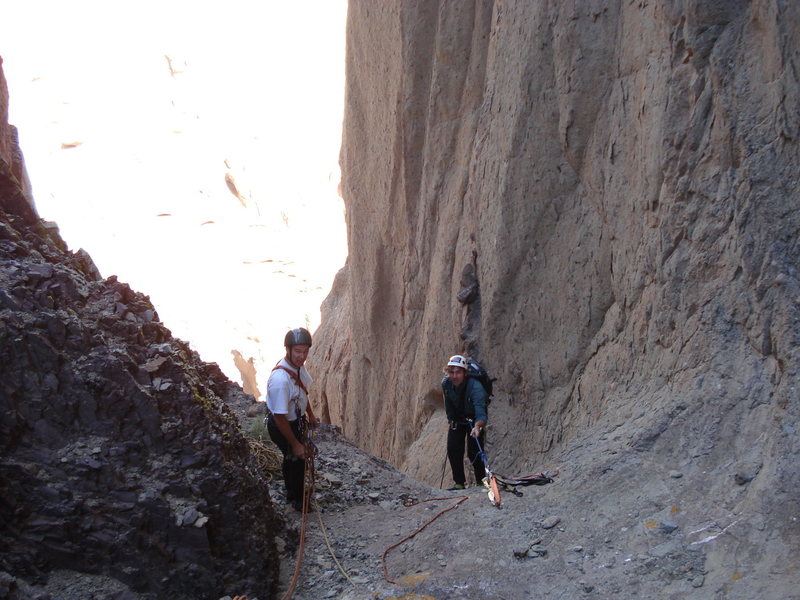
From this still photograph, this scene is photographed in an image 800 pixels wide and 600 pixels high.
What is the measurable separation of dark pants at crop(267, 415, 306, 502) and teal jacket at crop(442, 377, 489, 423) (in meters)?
1.77

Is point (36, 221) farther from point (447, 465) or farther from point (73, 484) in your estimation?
point (447, 465)

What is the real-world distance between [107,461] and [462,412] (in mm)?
3731

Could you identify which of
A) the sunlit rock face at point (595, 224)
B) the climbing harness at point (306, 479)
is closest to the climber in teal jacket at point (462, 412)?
the sunlit rock face at point (595, 224)

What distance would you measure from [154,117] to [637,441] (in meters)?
38.5

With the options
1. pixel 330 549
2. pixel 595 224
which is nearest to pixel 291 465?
pixel 330 549

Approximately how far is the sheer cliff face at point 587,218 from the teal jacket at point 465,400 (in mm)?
976

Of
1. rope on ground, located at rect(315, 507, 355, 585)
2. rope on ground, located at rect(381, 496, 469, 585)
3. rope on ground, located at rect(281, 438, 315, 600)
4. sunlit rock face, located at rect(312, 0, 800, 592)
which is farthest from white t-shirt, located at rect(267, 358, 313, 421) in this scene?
sunlit rock face, located at rect(312, 0, 800, 592)

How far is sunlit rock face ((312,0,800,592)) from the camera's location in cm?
507

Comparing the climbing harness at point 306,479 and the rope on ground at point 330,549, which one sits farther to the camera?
the climbing harness at point 306,479

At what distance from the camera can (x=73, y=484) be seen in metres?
4.33

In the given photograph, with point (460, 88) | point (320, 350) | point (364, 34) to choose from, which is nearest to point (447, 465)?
point (460, 88)

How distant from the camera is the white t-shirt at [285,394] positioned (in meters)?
5.68

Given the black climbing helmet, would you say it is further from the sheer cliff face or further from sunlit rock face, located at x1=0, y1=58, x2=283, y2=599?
the sheer cliff face

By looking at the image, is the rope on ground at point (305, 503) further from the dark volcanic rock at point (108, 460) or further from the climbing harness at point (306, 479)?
the dark volcanic rock at point (108, 460)
